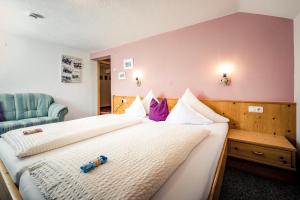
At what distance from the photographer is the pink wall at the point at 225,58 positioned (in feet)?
6.15

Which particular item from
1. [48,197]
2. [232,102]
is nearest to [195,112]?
[232,102]

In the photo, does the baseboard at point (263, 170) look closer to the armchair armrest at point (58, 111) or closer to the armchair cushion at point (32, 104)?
the armchair armrest at point (58, 111)

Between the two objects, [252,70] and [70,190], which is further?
[252,70]

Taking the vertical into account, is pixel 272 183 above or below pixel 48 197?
below

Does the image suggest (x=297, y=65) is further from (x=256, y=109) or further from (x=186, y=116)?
(x=186, y=116)

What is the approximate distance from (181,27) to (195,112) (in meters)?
1.66

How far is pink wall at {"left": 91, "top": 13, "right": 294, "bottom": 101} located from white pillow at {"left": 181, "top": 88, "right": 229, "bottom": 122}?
19 centimetres

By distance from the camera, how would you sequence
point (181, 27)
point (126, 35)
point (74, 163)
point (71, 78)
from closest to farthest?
1. point (74, 163)
2. point (181, 27)
3. point (126, 35)
4. point (71, 78)

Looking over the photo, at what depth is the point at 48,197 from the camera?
664mm

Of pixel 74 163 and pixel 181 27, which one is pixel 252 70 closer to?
pixel 181 27

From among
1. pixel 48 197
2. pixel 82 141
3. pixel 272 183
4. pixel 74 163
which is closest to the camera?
pixel 48 197

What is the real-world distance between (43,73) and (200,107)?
383cm

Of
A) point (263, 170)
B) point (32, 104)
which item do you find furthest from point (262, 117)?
point (32, 104)

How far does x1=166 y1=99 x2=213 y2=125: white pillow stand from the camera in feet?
6.86
